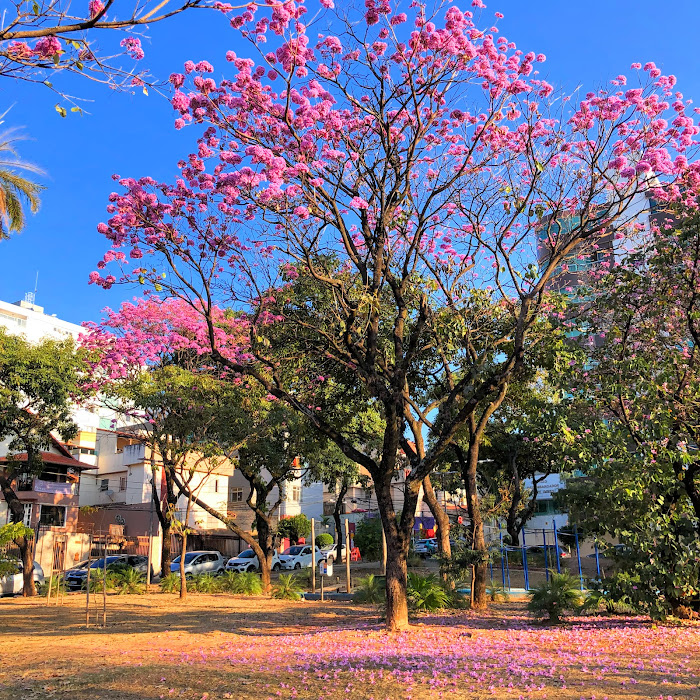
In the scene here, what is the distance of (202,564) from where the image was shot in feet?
91.2

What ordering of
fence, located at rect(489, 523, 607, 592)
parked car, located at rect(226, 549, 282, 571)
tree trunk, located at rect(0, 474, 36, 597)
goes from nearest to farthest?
fence, located at rect(489, 523, 607, 592) < tree trunk, located at rect(0, 474, 36, 597) < parked car, located at rect(226, 549, 282, 571)

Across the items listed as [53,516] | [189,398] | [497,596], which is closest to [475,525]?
[497,596]

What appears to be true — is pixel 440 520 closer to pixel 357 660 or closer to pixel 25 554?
pixel 357 660

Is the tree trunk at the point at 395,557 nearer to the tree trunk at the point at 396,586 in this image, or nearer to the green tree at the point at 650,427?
the tree trunk at the point at 396,586

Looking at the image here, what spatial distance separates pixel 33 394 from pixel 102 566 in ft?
27.1

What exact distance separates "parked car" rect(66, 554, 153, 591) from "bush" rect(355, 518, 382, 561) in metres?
12.5

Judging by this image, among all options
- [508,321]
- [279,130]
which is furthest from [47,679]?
[508,321]

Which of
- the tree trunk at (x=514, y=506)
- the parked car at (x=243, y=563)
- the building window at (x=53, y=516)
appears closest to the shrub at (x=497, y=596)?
the tree trunk at (x=514, y=506)

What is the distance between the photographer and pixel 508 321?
12398 millimetres

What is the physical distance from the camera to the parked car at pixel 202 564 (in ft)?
89.0

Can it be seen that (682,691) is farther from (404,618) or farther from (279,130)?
(279,130)

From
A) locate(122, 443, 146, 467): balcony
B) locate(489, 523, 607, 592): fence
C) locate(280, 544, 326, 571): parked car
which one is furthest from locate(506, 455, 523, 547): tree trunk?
locate(122, 443, 146, 467): balcony

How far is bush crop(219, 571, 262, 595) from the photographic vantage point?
19538 mm

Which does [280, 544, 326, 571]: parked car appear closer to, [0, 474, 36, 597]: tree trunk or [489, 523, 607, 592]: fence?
[489, 523, 607, 592]: fence
